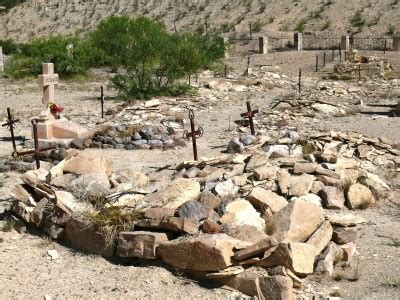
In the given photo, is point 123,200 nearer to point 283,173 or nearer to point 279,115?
point 283,173

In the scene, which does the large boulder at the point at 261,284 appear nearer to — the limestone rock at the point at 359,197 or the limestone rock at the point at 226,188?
the limestone rock at the point at 226,188

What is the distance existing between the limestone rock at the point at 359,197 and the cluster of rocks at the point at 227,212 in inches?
0.6

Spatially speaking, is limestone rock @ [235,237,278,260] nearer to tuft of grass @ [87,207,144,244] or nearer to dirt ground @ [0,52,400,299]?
dirt ground @ [0,52,400,299]

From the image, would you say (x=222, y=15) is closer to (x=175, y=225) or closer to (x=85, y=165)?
Answer: (x=85, y=165)

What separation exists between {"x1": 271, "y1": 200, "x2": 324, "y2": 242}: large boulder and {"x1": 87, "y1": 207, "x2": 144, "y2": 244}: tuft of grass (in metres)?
1.86

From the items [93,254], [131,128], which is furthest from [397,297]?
[131,128]

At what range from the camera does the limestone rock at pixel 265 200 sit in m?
8.37

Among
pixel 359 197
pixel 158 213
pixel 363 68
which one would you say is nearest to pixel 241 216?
pixel 158 213

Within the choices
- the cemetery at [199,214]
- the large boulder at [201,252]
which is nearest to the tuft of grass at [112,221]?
the cemetery at [199,214]

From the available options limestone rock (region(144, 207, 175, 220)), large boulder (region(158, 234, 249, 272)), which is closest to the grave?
limestone rock (region(144, 207, 175, 220))

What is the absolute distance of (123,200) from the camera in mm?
8562

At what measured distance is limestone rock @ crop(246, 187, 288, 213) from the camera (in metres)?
8.37

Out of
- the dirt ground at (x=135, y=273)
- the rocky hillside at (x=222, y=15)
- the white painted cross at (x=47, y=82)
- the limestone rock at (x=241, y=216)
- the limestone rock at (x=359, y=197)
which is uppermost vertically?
the rocky hillside at (x=222, y=15)

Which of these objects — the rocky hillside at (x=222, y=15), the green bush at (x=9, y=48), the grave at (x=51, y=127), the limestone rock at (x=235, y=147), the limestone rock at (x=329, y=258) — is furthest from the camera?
the rocky hillside at (x=222, y=15)
